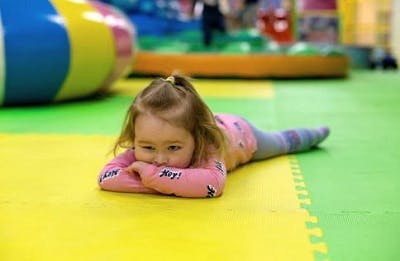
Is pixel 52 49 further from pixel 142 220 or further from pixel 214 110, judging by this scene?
pixel 142 220

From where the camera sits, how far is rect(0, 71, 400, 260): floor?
139cm

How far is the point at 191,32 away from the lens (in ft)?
25.5

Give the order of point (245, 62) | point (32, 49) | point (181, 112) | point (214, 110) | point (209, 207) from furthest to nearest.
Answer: point (245, 62)
point (214, 110)
point (32, 49)
point (181, 112)
point (209, 207)

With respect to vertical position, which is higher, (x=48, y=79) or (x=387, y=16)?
Answer: (x=48, y=79)

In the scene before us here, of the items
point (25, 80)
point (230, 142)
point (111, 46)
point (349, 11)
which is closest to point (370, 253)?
point (230, 142)

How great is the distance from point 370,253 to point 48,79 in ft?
9.55

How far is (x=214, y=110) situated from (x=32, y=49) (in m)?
1.16

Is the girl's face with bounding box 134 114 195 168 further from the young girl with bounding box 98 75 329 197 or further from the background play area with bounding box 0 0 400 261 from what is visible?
the background play area with bounding box 0 0 400 261

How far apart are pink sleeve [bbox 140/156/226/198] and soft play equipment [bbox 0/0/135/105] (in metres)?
2.17

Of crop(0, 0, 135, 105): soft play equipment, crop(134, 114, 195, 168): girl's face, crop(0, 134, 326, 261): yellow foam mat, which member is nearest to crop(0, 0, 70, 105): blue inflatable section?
crop(0, 0, 135, 105): soft play equipment

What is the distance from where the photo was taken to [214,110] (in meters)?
3.88

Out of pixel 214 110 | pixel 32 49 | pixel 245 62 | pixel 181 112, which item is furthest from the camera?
pixel 245 62

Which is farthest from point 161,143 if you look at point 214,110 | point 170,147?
point 214,110

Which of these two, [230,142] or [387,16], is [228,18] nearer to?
[387,16]
